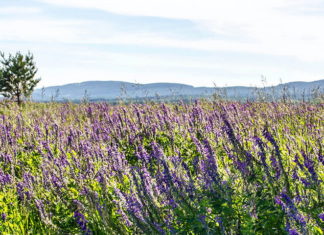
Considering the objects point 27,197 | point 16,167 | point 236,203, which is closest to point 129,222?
point 236,203

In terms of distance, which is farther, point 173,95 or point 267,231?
point 173,95

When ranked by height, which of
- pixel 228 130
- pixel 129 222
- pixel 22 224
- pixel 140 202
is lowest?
pixel 22 224

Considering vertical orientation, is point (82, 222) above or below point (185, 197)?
below

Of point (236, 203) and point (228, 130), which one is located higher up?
point (228, 130)

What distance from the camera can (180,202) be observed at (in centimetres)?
299

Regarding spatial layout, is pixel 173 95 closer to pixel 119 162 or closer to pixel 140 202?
pixel 119 162

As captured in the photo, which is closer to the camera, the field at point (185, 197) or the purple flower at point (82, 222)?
the field at point (185, 197)

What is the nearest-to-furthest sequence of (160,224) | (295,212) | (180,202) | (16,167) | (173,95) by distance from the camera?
(295,212) < (160,224) < (180,202) < (16,167) < (173,95)

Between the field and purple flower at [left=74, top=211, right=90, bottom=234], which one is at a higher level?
the field

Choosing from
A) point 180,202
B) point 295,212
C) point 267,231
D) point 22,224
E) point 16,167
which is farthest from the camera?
point 16,167

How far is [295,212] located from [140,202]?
47.3 inches

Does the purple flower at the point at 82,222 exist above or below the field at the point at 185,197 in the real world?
below

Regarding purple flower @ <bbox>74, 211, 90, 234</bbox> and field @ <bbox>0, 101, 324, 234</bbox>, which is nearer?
field @ <bbox>0, 101, 324, 234</bbox>

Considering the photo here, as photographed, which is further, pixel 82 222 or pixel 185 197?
pixel 82 222
